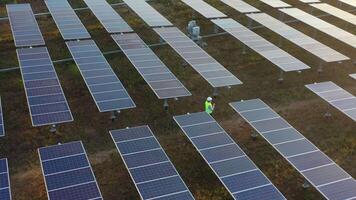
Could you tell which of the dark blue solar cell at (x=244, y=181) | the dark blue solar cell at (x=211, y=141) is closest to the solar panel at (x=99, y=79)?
the dark blue solar cell at (x=211, y=141)

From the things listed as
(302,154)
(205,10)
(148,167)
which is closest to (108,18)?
(205,10)

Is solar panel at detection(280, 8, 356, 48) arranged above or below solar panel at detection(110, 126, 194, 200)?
above

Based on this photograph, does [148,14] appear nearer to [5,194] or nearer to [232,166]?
[232,166]

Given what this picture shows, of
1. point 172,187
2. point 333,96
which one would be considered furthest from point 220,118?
point 172,187

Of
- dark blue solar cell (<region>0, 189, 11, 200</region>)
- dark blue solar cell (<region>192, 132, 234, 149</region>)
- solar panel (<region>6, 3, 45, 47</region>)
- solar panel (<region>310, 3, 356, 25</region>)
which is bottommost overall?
dark blue solar cell (<region>192, 132, 234, 149</region>)

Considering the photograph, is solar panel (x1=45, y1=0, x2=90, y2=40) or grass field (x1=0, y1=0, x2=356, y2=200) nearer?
grass field (x1=0, y1=0, x2=356, y2=200)

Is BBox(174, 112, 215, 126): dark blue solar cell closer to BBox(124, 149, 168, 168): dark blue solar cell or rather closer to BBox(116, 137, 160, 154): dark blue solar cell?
BBox(116, 137, 160, 154): dark blue solar cell

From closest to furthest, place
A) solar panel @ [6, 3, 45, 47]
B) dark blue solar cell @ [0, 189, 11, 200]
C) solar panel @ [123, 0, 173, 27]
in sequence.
Result: dark blue solar cell @ [0, 189, 11, 200], solar panel @ [6, 3, 45, 47], solar panel @ [123, 0, 173, 27]

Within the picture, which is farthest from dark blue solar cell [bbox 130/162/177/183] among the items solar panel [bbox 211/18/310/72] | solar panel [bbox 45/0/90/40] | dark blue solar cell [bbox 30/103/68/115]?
solar panel [bbox 45/0/90/40]
